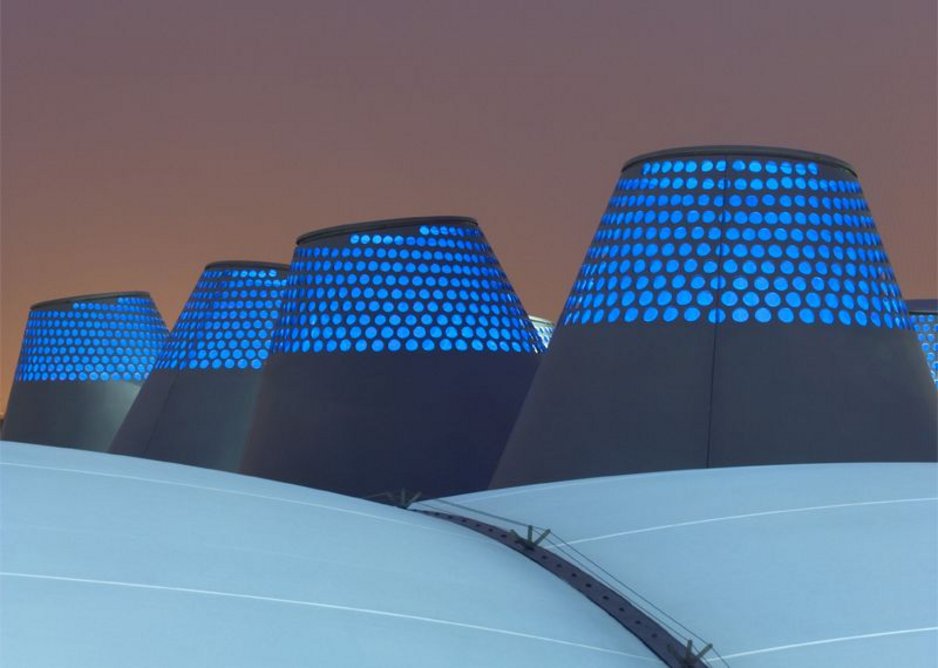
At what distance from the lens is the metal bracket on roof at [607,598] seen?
4.21 metres

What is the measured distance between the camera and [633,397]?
372 inches

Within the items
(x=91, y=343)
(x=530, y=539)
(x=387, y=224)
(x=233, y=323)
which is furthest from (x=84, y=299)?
(x=530, y=539)

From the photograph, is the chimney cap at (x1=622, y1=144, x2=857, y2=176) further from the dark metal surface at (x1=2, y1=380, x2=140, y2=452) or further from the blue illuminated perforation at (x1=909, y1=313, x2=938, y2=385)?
the dark metal surface at (x1=2, y1=380, x2=140, y2=452)

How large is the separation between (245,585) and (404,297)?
8732 millimetres

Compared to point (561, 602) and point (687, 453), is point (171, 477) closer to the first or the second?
point (561, 602)

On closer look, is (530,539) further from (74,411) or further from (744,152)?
(74,411)

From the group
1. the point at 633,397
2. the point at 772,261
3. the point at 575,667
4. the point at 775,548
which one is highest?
the point at 772,261

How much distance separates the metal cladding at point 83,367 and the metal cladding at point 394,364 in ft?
25.4

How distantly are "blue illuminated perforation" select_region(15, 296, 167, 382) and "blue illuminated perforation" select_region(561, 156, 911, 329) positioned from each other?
11.8 meters

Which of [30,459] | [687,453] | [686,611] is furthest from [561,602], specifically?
[687,453]

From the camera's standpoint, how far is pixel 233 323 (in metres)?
17.1

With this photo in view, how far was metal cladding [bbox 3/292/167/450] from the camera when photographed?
20.3 meters

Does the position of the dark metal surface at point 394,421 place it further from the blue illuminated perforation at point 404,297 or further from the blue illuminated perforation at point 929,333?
the blue illuminated perforation at point 929,333

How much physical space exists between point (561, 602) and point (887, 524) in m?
1.28
